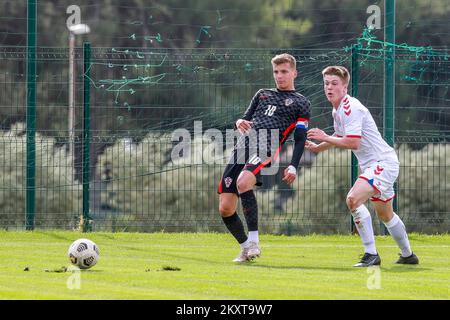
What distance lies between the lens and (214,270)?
10.6 meters

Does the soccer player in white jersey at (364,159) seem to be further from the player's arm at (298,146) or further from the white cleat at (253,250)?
the white cleat at (253,250)

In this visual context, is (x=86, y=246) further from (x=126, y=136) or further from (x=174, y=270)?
(x=126, y=136)

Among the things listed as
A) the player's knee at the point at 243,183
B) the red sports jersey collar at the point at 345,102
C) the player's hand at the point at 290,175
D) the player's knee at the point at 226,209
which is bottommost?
the player's knee at the point at 226,209

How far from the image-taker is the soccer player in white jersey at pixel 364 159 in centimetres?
1119

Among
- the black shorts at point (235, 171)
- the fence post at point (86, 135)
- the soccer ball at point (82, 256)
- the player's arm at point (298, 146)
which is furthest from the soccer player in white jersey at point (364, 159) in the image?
the fence post at point (86, 135)

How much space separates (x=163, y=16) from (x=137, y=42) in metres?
2.38

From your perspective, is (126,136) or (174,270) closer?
(174,270)

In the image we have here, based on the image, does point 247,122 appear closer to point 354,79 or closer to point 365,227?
point 365,227

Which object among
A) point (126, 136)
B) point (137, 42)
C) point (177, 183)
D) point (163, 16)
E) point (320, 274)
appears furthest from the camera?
point (163, 16)

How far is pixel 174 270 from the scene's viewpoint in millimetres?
10531

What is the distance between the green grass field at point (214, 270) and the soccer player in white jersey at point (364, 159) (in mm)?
378

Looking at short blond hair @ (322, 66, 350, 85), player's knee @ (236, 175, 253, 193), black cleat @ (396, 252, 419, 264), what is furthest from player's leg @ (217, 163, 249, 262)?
black cleat @ (396, 252, 419, 264)

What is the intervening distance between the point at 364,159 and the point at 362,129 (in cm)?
31
